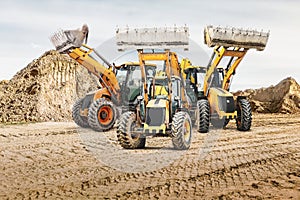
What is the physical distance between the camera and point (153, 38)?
28.4 feet

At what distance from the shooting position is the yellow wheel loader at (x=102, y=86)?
12.5m

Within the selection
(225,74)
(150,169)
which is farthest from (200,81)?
(150,169)

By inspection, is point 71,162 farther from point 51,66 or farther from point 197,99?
point 51,66

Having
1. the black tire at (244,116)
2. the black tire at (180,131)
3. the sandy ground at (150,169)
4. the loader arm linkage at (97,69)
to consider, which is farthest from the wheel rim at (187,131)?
the loader arm linkage at (97,69)

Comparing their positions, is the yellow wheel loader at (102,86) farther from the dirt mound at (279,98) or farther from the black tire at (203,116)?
the dirt mound at (279,98)

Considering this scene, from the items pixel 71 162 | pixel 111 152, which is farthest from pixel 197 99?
pixel 71 162

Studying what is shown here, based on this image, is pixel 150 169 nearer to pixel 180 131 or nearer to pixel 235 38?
pixel 180 131

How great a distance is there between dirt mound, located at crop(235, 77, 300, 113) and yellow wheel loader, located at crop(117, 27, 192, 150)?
14.4 meters

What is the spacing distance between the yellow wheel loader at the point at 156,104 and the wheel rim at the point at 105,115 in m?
3.59

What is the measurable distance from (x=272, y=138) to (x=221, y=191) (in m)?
5.96

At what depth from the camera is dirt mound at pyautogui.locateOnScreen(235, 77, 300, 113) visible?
2223cm

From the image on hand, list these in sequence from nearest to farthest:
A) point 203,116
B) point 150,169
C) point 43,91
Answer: point 150,169
point 203,116
point 43,91

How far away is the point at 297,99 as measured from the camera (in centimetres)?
2244

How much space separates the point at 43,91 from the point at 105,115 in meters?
6.04
